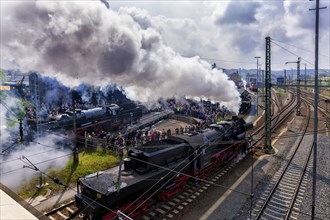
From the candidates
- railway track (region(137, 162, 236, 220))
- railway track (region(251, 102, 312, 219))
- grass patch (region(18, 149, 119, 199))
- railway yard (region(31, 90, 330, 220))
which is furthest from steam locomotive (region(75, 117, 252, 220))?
grass patch (region(18, 149, 119, 199))

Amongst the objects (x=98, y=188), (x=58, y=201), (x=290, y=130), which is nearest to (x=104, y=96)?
(x=290, y=130)

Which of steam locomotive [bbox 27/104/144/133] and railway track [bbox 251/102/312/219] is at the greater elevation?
steam locomotive [bbox 27/104/144/133]

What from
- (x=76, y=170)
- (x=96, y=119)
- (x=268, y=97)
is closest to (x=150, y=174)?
(x=76, y=170)

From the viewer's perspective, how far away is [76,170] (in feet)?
47.4

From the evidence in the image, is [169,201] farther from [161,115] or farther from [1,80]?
[1,80]

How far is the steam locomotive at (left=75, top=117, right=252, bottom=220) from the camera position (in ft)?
29.0

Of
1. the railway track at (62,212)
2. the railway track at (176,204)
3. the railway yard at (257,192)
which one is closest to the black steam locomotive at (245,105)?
the railway yard at (257,192)

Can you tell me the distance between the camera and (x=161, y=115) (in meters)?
30.7

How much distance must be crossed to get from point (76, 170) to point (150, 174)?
610 cm

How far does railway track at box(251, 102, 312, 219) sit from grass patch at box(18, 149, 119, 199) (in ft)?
28.1

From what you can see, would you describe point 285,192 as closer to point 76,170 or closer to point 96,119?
point 76,170

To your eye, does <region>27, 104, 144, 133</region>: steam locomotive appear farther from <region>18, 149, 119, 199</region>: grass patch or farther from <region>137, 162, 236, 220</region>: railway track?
<region>137, 162, 236, 220</region>: railway track

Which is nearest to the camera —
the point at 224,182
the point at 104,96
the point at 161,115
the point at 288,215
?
the point at 288,215

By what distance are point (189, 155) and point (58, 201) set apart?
615 centimetres
